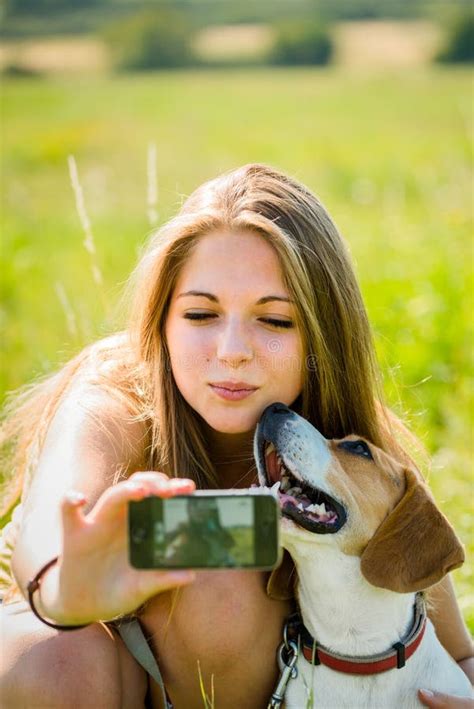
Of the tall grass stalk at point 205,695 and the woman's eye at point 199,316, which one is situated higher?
the woman's eye at point 199,316

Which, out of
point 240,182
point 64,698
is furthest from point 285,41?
point 64,698

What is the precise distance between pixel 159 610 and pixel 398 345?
3.00m

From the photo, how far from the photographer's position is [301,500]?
2760 mm

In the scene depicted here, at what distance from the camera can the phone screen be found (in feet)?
6.89

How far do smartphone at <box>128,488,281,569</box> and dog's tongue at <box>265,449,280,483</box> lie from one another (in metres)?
0.68

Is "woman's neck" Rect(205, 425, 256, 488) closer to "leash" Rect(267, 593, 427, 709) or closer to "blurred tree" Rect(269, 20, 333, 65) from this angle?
"leash" Rect(267, 593, 427, 709)

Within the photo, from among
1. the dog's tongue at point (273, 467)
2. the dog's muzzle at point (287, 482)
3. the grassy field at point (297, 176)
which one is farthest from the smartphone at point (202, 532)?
the grassy field at point (297, 176)

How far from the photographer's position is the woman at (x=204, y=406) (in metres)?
2.70

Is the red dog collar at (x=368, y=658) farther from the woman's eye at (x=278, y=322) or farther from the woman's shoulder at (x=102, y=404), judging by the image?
the woman's eye at (x=278, y=322)

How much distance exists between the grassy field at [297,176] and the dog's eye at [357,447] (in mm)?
836

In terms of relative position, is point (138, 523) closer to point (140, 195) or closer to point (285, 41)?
point (140, 195)

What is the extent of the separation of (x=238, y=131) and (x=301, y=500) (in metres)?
12.9

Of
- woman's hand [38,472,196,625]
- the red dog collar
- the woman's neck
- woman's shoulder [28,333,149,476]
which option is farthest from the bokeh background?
woman's hand [38,472,196,625]

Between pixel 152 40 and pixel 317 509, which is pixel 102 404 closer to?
pixel 317 509
